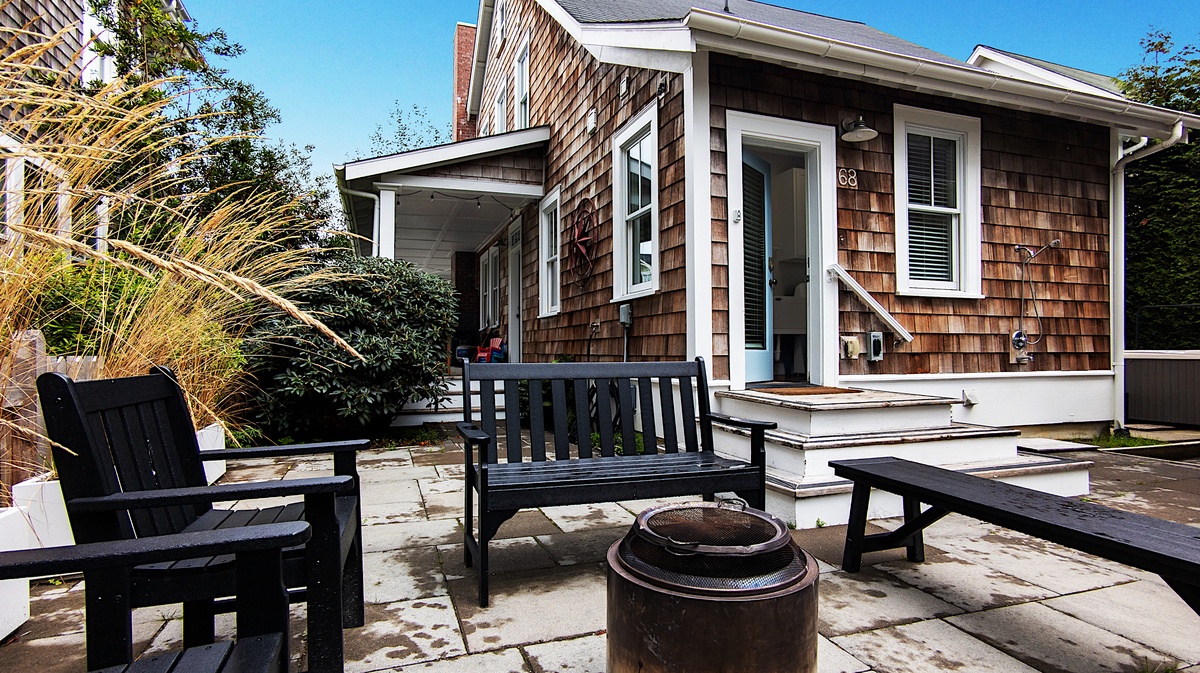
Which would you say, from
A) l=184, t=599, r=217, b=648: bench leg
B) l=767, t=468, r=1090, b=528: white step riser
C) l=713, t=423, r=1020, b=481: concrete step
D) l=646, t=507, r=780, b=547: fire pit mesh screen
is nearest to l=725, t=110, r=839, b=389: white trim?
l=713, t=423, r=1020, b=481: concrete step

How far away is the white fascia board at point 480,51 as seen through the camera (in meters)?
11.8

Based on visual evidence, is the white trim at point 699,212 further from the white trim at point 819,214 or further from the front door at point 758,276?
the front door at point 758,276

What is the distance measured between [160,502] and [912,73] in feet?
16.2

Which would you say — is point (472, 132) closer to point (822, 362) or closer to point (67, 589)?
point (822, 362)

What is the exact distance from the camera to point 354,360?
5.41 metres

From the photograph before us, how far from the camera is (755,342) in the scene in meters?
4.94

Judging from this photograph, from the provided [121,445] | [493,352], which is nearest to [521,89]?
[493,352]

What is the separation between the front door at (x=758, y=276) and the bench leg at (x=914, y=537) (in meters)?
2.27

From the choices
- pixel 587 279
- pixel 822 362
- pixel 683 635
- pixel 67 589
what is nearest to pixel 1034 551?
pixel 822 362

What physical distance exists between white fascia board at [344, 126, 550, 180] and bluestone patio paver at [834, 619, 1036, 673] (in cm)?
631

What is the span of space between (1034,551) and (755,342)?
2.43 metres

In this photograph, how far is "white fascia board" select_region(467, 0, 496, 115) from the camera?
11789 millimetres

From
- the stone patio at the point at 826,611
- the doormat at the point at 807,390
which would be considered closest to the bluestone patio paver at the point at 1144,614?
the stone patio at the point at 826,611

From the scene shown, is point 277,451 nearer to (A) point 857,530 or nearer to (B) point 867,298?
(A) point 857,530
